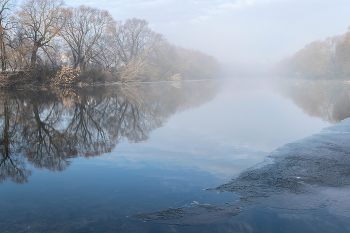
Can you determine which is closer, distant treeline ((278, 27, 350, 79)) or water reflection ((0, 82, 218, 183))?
water reflection ((0, 82, 218, 183))

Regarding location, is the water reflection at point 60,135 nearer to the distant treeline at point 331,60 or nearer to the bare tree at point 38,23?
the bare tree at point 38,23

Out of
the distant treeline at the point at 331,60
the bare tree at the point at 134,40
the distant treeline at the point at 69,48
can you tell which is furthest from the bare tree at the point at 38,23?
the distant treeline at the point at 331,60

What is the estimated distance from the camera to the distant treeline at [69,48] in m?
28.9

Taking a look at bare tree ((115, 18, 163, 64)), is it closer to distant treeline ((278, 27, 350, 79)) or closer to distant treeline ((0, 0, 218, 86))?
distant treeline ((0, 0, 218, 86))

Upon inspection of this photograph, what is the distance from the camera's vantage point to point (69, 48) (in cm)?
4338

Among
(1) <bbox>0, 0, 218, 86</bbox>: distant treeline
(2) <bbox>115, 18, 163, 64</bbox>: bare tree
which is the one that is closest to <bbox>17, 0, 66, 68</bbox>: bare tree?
(1) <bbox>0, 0, 218, 86</bbox>: distant treeline

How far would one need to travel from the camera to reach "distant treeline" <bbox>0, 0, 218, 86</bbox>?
28.9 metres

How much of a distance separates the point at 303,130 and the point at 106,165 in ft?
21.4

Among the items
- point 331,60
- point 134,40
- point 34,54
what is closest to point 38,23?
point 34,54

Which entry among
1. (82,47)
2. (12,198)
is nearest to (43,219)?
(12,198)

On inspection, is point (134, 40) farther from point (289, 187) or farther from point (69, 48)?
point (289, 187)

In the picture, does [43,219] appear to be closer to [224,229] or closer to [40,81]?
[224,229]

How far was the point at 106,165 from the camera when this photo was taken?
210 inches

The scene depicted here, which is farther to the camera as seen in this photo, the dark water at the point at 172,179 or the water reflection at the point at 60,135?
the water reflection at the point at 60,135
